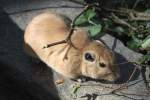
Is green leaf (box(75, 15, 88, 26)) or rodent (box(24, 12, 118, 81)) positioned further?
green leaf (box(75, 15, 88, 26))

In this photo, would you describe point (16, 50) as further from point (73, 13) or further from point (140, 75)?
point (140, 75)

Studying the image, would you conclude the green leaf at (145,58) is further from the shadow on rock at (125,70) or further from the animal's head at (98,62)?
the animal's head at (98,62)

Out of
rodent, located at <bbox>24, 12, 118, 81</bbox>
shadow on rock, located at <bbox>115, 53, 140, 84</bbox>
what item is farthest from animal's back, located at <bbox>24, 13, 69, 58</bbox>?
shadow on rock, located at <bbox>115, 53, 140, 84</bbox>

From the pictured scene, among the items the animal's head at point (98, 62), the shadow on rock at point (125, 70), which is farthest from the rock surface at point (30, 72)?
Result: the animal's head at point (98, 62)

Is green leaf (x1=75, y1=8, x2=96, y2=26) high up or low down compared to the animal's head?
up

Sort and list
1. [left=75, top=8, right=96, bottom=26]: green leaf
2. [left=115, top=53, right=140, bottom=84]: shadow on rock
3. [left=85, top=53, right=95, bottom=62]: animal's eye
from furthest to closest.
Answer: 1. [left=115, top=53, right=140, bottom=84]: shadow on rock
2. [left=75, top=8, right=96, bottom=26]: green leaf
3. [left=85, top=53, right=95, bottom=62]: animal's eye

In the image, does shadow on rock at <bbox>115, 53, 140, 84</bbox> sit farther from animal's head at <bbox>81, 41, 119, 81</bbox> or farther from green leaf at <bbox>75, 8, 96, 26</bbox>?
green leaf at <bbox>75, 8, 96, 26</bbox>
